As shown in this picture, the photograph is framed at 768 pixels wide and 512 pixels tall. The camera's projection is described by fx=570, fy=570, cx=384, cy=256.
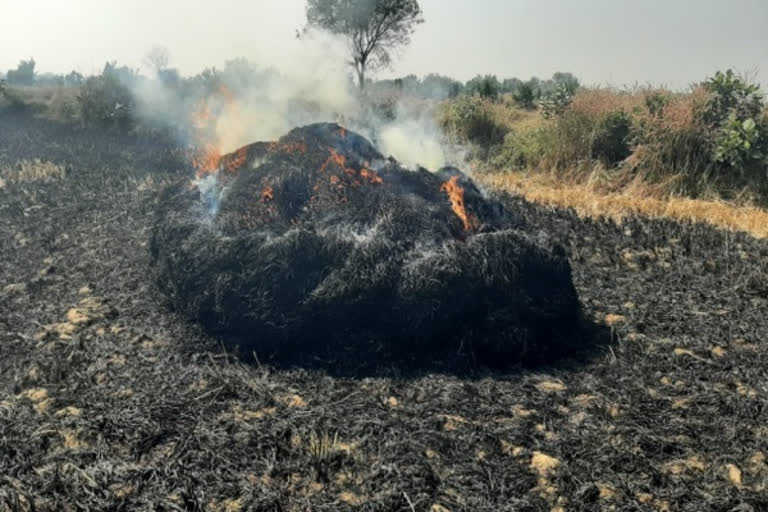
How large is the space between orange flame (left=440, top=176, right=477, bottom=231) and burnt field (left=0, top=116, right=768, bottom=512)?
1.59 meters

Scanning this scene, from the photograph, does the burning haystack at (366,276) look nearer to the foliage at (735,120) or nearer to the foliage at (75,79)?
the foliage at (735,120)

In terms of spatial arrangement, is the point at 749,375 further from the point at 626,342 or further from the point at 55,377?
the point at 55,377

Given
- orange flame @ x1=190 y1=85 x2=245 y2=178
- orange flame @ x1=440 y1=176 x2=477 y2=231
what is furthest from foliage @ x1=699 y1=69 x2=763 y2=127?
orange flame @ x1=190 y1=85 x2=245 y2=178

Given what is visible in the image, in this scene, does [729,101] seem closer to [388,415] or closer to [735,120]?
[735,120]

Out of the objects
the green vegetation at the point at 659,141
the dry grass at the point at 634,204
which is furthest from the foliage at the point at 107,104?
the dry grass at the point at 634,204

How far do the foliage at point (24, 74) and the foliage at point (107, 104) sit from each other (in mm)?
32124

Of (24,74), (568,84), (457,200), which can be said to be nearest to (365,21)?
(568,84)

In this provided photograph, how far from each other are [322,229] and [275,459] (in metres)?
2.38

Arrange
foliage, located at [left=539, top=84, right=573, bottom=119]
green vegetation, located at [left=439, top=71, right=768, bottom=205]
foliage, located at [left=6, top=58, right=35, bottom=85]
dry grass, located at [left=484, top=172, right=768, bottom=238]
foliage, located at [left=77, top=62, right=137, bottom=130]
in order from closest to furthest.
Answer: dry grass, located at [left=484, top=172, right=768, bottom=238]
green vegetation, located at [left=439, top=71, right=768, bottom=205]
foliage, located at [left=539, top=84, right=573, bottom=119]
foliage, located at [left=77, top=62, right=137, bottom=130]
foliage, located at [left=6, top=58, right=35, bottom=85]

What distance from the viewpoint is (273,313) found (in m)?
5.16

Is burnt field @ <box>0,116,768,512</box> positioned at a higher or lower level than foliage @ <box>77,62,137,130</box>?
lower

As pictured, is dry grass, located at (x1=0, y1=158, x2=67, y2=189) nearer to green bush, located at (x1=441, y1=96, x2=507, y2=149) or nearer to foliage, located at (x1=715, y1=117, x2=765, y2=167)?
green bush, located at (x1=441, y1=96, x2=507, y2=149)

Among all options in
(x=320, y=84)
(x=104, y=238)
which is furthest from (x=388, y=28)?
(x=104, y=238)

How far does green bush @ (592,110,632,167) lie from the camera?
41.7ft
